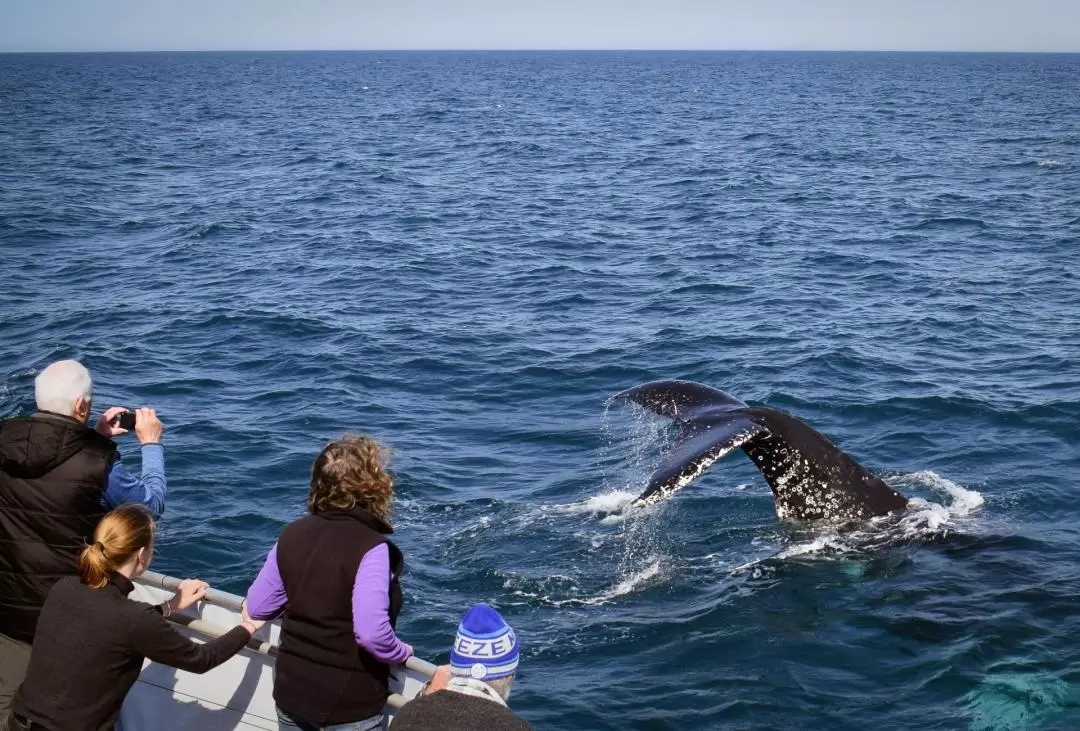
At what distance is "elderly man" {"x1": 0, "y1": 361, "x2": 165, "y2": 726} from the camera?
509 cm

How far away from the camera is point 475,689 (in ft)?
12.1

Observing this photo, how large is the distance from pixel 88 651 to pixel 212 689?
5.43ft

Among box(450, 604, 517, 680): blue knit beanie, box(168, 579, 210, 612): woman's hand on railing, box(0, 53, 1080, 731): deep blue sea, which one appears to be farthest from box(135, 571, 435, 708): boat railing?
box(0, 53, 1080, 731): deep blue sea

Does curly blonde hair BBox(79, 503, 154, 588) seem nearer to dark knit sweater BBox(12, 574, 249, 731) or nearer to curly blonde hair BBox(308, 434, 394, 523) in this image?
dark knit sweater BBox(12, 574, 249, 731)

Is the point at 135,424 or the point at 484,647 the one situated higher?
the point at 135,424

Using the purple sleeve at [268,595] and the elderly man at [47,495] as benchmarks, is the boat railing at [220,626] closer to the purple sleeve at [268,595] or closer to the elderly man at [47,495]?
the purple sleeve at [268,595]

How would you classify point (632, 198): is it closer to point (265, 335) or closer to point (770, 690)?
point (265, 335)

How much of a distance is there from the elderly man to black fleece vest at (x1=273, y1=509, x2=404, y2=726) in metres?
0.88

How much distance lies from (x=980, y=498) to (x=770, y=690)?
4916 mm

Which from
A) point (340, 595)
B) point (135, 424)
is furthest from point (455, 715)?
point (135, 424)

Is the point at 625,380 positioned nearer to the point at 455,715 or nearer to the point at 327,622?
the point at 327,622

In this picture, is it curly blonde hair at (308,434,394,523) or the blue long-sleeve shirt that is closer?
curly blonde hair at (308,434,394,523)

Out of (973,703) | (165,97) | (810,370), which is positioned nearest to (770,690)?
(973,703)

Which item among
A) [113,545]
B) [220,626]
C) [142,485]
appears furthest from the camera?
[220,626]
